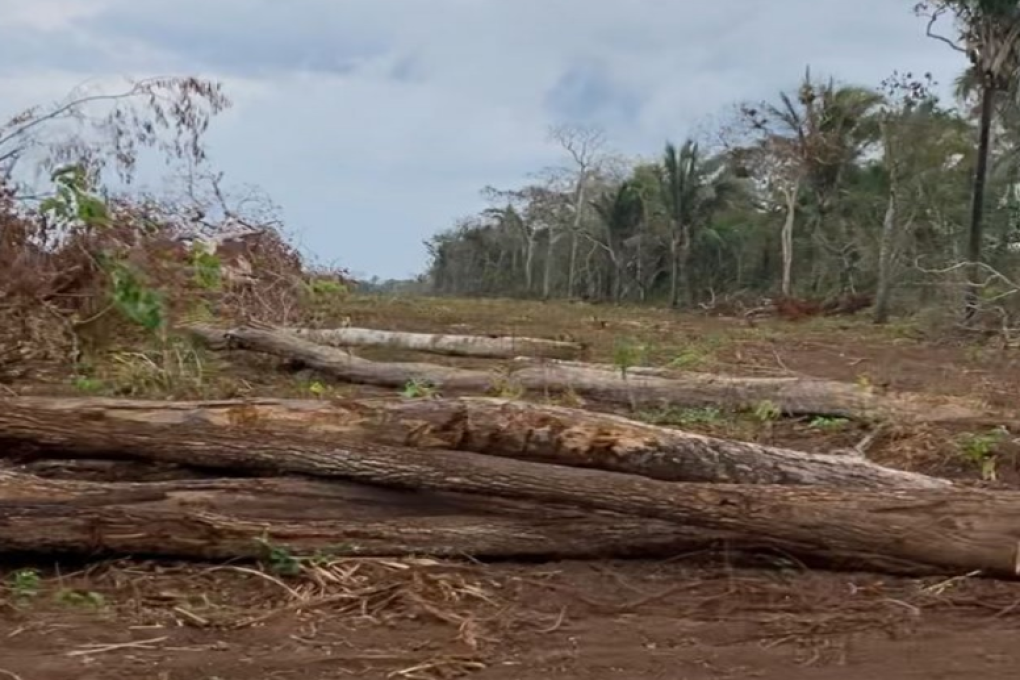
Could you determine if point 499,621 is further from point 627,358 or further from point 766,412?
point 627,358

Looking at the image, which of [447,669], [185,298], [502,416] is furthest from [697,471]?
[185,298]

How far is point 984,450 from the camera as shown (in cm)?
612

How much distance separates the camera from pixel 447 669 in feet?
10.8

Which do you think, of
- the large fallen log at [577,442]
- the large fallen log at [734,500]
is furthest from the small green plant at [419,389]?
the large fallen log at [734,500]

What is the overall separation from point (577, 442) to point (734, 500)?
810mm

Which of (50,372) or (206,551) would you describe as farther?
(50,372)

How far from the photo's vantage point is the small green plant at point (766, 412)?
24.3 ft

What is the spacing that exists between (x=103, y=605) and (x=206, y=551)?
0.44m

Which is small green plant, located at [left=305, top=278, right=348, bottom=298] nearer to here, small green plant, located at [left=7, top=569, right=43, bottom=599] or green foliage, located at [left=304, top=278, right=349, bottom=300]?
green foliage, located at [left=304, top=278, right=349, bottom=300]

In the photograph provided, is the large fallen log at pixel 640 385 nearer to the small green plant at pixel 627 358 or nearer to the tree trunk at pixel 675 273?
the small green plant at pixel 627 358

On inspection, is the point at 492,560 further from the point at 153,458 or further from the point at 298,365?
the point at 298,365

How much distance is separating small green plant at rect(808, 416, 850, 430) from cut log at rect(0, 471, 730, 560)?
3.15 metres

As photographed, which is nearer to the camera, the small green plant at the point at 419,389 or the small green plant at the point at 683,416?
the small green plant at the point at 683,416

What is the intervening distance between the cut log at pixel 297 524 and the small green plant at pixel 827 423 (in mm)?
3146
